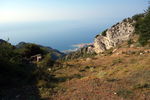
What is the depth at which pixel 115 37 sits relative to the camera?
169ft

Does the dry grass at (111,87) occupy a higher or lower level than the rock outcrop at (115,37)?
lower

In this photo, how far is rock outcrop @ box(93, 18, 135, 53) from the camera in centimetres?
4975

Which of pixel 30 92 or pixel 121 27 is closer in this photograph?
pixel 30 92

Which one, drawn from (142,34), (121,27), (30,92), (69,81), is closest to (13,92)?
(30,92)

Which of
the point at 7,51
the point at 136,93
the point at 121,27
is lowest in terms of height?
the point at 136,93

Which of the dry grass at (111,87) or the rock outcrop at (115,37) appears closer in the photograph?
the dry grass at (111,87)

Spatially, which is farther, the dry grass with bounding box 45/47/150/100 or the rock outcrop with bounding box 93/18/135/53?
the rock outcrop with bounding box 93/18/135/53

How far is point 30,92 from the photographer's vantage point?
11586 mm

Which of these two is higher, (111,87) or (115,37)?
(115,37)

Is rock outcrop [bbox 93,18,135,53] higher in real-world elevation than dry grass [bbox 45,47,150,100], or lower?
higher

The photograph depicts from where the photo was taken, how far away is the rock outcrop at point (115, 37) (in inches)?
1959

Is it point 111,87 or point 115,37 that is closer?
point 111,87

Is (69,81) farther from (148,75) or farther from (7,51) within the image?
(7,51)

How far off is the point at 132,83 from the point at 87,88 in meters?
2.13
